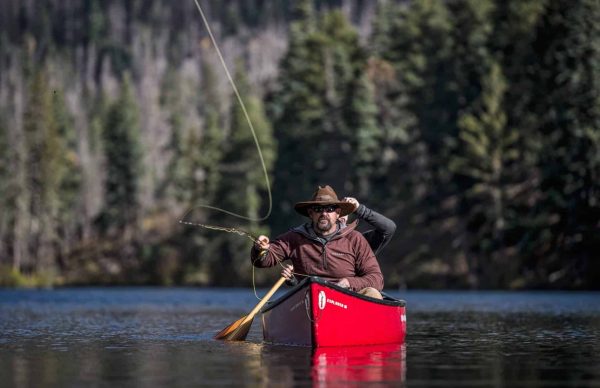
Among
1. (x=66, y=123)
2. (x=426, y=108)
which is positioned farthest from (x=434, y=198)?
(x=66, y=123)

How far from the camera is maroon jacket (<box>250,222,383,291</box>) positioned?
2150 cm

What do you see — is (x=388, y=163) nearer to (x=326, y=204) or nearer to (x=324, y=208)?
(x=324, y=208)

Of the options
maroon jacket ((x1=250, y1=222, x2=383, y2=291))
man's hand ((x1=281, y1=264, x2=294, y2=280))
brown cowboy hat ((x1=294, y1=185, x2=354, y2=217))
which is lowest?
man's hand ((x1=281, y1=264, x2=294, y2=280))

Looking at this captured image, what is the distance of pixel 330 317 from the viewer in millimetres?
20641

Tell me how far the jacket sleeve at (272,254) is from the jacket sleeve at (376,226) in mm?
1330

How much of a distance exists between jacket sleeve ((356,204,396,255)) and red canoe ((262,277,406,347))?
98cm

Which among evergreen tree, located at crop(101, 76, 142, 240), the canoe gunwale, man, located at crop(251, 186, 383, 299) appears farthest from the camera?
evergreen tree, located at crop(101, 76, 142, 240)

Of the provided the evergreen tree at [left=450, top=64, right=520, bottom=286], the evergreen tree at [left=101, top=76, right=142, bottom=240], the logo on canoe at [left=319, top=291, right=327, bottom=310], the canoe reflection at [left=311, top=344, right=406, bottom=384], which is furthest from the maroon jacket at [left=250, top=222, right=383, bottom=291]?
the evergreen tree at [left=101, top=76, right=142, bottom=240]

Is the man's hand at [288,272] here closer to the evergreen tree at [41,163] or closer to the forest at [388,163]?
the forest at [388,163]

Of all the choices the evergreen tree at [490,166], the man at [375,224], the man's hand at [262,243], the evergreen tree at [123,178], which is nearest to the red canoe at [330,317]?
the man's hand at [262,243]

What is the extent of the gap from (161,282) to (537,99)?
3421 cm

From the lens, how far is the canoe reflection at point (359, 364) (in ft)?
52.6

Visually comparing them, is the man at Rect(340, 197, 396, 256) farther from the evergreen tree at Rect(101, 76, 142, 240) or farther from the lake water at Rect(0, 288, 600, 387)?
the evergreen tree at Rect(101, 76, 142, 240)

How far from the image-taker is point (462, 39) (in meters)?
81.0
